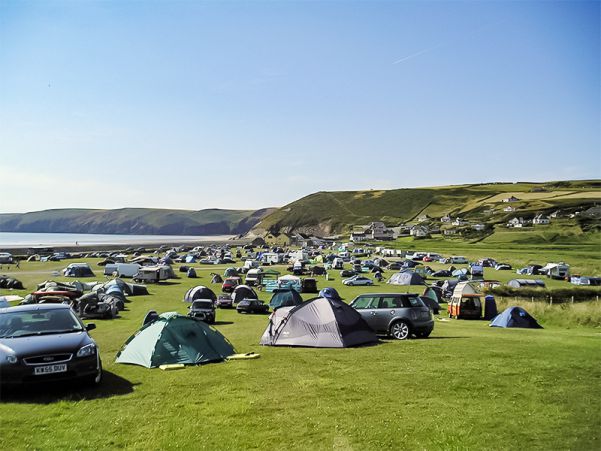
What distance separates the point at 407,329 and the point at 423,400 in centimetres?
920

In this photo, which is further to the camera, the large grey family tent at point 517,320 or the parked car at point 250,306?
the parked car at point 250,306

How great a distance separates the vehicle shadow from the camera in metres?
10.7

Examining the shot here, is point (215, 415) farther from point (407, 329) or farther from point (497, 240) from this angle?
point (497, 240)

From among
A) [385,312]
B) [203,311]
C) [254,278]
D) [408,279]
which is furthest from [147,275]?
[385,312]

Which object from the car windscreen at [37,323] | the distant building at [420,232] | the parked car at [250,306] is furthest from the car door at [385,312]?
the distant building at [420,232]

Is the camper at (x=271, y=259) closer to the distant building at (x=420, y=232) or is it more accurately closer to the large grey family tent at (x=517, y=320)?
the large grey family tent at (x=517, y=320)

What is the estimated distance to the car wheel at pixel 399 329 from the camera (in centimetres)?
1980

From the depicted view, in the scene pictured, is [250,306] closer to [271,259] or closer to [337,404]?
[337,404]

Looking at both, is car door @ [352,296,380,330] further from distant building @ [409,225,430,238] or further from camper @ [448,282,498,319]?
distant building @ [409,225,430,238]

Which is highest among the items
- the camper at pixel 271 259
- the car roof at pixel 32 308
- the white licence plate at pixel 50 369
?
the car roof at pixel 32 308

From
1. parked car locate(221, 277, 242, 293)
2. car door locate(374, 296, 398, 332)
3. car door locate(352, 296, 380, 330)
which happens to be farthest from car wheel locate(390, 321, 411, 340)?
parked car locate(221, 277, 242, 293)

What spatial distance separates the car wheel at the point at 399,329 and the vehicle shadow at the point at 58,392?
10683 mm

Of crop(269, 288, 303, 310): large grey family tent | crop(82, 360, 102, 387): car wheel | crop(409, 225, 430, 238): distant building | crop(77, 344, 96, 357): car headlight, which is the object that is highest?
crop(77, 344, 96, 357): car headlight

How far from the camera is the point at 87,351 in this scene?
445 inches
